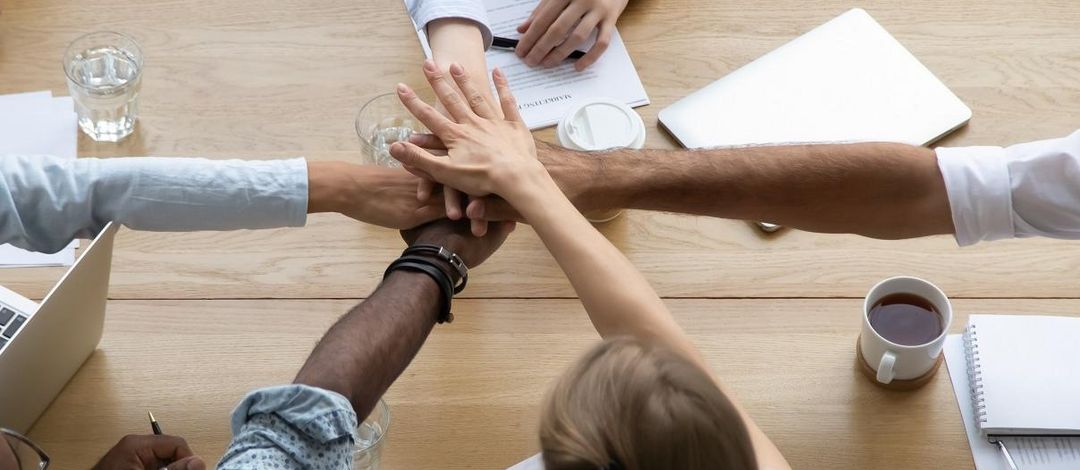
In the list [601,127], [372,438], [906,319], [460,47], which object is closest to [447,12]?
[460,47]

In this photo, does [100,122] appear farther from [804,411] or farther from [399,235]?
[804,411]

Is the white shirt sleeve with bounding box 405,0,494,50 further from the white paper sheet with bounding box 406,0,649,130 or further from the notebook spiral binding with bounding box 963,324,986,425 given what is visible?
the notebook spiral binding with bounding box 963,324,986,425

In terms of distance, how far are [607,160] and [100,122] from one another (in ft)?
2.24

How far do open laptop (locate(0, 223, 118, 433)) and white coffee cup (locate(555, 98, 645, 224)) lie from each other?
58 cm

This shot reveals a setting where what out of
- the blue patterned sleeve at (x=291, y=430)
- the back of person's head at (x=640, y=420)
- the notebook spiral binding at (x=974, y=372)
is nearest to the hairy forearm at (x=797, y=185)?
the notebook spiral binding at (x=974, y=372)

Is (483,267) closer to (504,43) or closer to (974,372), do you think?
(504,43)

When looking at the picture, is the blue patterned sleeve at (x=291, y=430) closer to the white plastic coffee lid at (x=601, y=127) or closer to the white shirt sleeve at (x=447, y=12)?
the white plastic coffee lid at (x=601, y=127)

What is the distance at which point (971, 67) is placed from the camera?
1.75 metres

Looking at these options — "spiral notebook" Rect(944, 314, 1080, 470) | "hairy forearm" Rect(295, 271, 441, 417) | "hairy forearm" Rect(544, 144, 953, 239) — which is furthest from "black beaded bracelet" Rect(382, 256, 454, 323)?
"spiral notebook" Rect(944, 314, 1080, 470)

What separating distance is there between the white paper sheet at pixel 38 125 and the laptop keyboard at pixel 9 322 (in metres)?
0.29

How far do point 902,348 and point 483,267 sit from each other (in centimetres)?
52

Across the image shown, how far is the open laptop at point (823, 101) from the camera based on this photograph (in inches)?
65.3

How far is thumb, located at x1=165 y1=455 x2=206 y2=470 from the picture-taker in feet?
4.20

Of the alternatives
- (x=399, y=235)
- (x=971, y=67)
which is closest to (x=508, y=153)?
(x=399, y=235)
